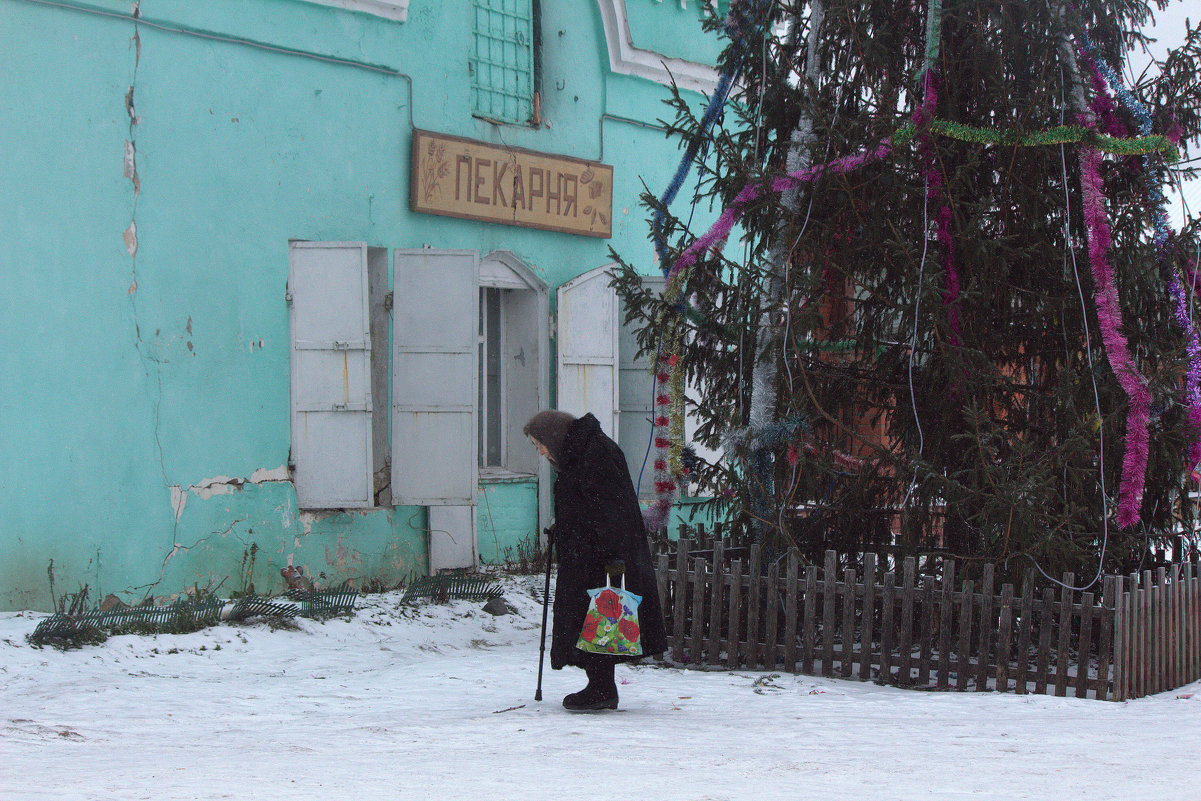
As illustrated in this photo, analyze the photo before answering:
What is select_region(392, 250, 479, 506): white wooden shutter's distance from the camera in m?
9.19

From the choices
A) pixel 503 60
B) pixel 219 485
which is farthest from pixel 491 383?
pixel 219 485

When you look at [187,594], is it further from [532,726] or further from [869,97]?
[869,97]

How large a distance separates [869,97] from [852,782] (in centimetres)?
425

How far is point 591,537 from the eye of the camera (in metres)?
5.82

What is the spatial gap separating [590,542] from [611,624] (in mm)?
395

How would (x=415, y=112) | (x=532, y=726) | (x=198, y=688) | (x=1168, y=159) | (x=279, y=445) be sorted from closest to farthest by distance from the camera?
(x=532, y=726)
(x=198, y=688)
(x=1168, y=159)
(x=279, y=445)
(x=415, y=112)

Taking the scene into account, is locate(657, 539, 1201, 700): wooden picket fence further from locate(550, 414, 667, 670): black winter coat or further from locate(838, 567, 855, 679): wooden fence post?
locate(550, 414, 667, 670): black winter coat

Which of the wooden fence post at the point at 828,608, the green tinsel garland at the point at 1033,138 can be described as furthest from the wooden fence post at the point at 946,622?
the green tinsel garland at the point at 1033,138

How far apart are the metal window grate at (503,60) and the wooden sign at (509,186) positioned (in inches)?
14.8

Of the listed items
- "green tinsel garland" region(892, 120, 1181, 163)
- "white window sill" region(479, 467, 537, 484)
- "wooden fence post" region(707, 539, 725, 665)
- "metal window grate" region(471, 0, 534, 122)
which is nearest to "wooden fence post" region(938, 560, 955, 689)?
"wooden fence post" region(707, 539, 725, 665)

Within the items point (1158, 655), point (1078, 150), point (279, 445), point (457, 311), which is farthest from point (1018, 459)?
point (279, 445)

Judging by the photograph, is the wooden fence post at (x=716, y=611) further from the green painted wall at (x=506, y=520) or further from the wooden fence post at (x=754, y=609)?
the green painted wall at (x=506, y=520)

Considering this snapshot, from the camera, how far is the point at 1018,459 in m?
6.52

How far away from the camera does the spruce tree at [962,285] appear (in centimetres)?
674
